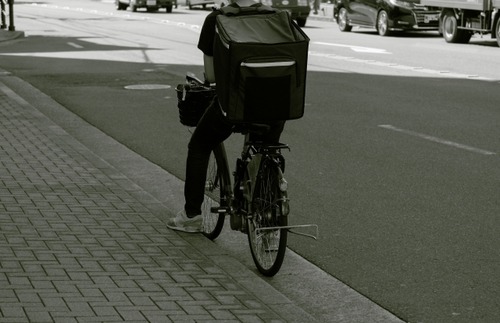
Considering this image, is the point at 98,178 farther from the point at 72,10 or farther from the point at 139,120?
the point at 72,10

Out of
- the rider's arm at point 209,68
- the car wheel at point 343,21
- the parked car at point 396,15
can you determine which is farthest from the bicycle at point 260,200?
the car wheel at point 343,21

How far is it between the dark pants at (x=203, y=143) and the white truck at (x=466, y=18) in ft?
63.4

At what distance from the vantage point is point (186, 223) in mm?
7383

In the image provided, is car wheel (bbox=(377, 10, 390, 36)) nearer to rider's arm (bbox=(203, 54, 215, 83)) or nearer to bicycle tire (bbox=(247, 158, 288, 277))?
rider's arm (bbox=(203, 54, 215, 83))

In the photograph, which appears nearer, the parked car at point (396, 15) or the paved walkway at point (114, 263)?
the paved walkway at point (114, 263)

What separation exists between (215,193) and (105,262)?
123cm

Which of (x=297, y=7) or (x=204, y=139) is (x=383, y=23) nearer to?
(x=297, y=7)

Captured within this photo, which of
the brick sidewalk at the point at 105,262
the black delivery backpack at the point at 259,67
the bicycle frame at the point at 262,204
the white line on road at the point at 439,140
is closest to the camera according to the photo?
the brick sidewalk at the point at 105,262

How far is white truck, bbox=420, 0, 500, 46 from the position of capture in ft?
86.0

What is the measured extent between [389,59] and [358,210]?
14582 millimetres

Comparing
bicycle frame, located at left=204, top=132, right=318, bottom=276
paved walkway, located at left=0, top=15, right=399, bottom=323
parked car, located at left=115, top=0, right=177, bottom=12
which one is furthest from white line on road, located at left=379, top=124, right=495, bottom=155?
parked car, located at left=115, top=0, right=177, bottom=12

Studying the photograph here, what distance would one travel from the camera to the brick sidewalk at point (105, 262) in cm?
552

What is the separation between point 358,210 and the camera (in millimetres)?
8484

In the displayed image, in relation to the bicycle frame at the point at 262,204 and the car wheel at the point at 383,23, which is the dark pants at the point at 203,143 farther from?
the car wheel at the point at 383,23
